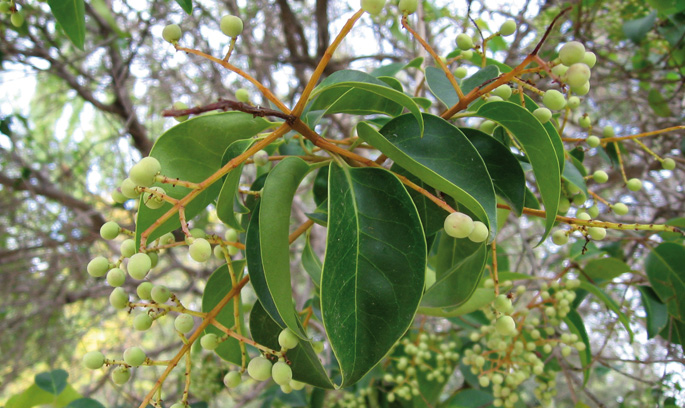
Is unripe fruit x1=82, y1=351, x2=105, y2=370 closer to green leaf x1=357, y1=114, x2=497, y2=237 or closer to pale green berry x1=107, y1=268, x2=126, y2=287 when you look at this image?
pale green berry x1=107, y1=268, x2=126, y2=287

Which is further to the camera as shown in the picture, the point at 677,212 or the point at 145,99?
the point at 145,99

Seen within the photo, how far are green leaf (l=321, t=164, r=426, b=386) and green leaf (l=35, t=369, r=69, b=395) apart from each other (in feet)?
3.62

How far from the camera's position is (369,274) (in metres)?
0.66

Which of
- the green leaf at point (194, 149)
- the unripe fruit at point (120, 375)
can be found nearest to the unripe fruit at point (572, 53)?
the green leaf at point (194, 149)

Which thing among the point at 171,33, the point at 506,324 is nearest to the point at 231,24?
the point at 171,33

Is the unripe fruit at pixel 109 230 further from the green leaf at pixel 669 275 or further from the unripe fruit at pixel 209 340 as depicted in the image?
the green leaf at pixel 669 275

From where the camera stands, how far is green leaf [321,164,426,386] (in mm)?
627

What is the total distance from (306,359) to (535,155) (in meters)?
0.49

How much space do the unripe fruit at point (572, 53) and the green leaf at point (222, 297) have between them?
0.63 meters

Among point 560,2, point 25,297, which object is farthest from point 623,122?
point 25,297

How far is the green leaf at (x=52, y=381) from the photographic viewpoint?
52.0 inches

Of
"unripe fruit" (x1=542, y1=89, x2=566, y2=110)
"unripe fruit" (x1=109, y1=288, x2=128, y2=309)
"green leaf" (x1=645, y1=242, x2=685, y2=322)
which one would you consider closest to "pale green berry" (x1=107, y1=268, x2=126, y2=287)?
"unripe fruit" (x1=109, y1=288, x2=128, y2=309)

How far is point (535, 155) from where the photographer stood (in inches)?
28.9

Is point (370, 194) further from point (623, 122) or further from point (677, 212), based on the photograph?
point (623, 122)
